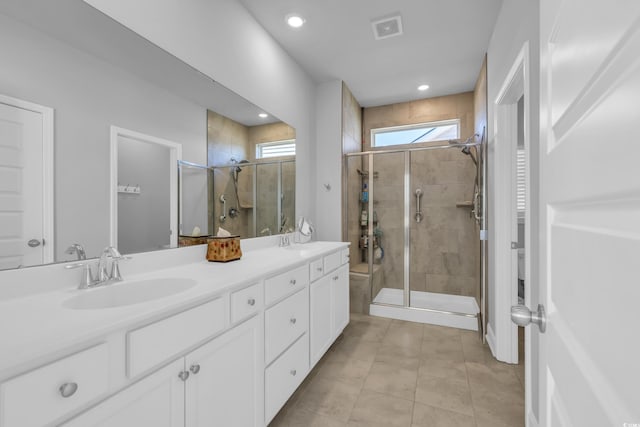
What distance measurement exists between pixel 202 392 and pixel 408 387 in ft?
4.69

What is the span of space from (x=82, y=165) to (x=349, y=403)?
6.11 ft

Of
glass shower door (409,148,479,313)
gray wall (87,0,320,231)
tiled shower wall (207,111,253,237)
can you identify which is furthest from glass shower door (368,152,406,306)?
tiled shower wall (207,111,253,237)

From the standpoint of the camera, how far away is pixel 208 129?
6.11 ft

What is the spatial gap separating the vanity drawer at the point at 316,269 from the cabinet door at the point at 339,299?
0.74 ft

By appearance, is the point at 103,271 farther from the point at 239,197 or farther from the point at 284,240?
the point at 284,240

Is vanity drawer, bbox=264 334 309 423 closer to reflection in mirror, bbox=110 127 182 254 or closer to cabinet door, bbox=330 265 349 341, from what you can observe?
cabinet door, bbox=330 265 349 341

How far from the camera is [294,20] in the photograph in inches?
90.6

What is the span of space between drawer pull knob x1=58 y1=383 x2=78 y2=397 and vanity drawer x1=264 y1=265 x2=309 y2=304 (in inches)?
32.3

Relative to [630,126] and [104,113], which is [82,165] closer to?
[104,113]

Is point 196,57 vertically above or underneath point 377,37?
underneath

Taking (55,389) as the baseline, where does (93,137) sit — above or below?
above

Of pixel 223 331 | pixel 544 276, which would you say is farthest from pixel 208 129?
pixel 544 276

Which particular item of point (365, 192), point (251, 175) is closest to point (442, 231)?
point (365, 192)

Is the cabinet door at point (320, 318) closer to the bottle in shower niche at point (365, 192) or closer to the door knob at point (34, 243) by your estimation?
the door knob at point (34, 243)
